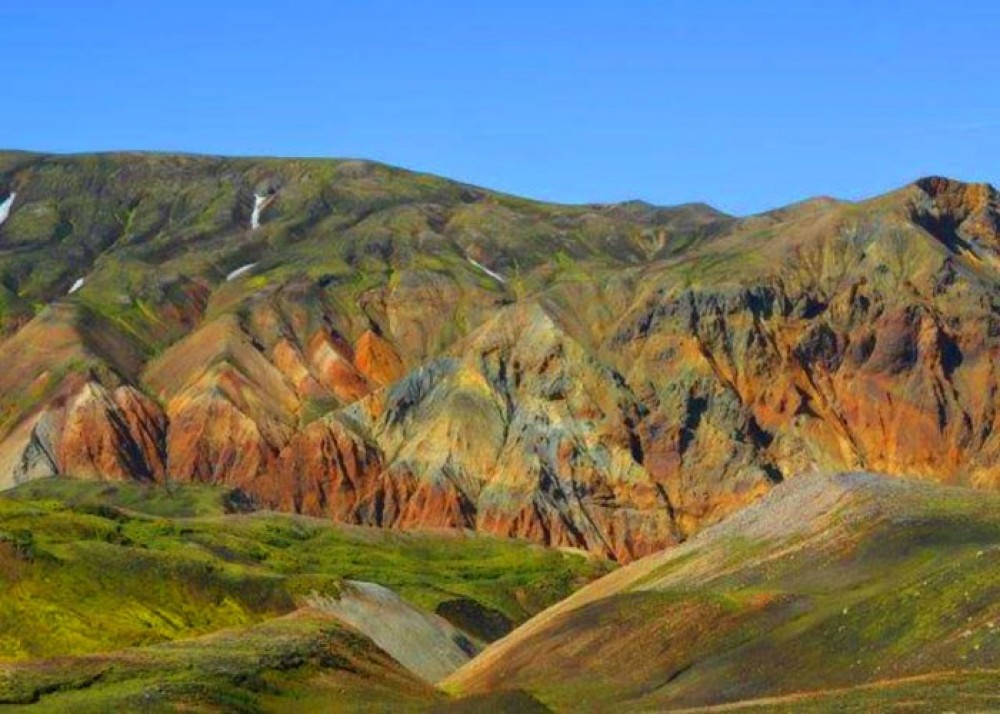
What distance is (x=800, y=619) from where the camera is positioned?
72188mm

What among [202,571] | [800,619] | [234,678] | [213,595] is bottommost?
[800,619]

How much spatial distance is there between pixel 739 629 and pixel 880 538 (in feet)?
41.2

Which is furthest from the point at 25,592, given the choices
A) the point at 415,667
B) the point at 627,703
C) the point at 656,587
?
the point at 627,703

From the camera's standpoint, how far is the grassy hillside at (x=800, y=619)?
59.5m

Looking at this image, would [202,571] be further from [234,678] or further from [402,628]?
[234,678]

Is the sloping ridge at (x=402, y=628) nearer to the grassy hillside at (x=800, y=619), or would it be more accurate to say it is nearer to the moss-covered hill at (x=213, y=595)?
the moss-covered hill at (x=213, y=595)

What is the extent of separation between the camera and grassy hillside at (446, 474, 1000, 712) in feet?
195

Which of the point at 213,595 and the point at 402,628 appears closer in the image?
the point at 402,628

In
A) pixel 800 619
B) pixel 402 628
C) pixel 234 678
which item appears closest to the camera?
pixel 234 678

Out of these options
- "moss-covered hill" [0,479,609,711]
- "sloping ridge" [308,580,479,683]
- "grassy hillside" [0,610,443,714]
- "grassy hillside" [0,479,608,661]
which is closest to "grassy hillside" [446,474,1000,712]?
"grassy hillside" [0,610,443,714]

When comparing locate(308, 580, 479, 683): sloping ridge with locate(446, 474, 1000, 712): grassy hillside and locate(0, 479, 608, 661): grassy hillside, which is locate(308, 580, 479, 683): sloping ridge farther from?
locate(446, 474, 1000, 712): grassy hillside

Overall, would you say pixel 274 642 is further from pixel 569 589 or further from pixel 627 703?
pixel 569 589

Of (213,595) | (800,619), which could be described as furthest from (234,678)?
(213,595)

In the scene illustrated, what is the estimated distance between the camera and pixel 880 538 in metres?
83.8
